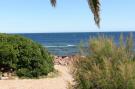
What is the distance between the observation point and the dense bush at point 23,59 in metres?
19.5

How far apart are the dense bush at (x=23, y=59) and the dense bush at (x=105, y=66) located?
20.8 feet

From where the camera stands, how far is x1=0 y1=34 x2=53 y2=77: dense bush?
19.5m

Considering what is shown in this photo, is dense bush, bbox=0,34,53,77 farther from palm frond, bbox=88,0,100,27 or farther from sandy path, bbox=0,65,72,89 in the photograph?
palm frond, bbox=88,0,100,27

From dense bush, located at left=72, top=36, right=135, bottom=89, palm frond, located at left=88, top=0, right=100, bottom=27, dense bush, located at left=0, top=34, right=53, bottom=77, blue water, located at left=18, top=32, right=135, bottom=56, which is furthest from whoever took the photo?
dense bush, located at left=0, top=34, right=53, bottom=77

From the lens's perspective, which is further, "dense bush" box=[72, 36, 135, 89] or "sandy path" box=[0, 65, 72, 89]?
"sandy path" box=[0, 65, 72, 89]

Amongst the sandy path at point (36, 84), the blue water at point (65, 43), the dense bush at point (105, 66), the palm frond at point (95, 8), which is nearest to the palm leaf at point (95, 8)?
the palm frond at point (95, 8)

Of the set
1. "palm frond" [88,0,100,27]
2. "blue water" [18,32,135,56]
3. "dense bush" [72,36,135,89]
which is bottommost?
"blue water" [18,32,135,56]

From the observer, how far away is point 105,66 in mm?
12289

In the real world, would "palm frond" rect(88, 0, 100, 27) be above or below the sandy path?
above

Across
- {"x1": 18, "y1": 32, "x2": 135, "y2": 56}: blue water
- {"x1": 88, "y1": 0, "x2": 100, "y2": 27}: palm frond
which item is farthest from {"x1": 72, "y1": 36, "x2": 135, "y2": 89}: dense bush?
{"x1": 88, "y1": 0, "x2": 100, "y2": 27}: palm frond

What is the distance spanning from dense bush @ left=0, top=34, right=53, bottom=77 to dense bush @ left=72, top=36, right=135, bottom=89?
250 inches

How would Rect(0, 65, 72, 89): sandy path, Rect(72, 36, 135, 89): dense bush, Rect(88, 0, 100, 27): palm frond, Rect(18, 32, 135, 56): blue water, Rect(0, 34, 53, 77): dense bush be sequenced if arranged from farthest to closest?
Rect(0, 34, 53, 77): dense bush, Rect(0, 65, 72, 89): sandy path, Rect(88, 0, 100, 27): palm frond, Rect(18, 32, 135, 56): blue water, Rect(72, 36, 135, 89): dense bush

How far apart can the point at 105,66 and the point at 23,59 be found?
7.90m

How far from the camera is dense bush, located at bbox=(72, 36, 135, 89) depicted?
11877mm
